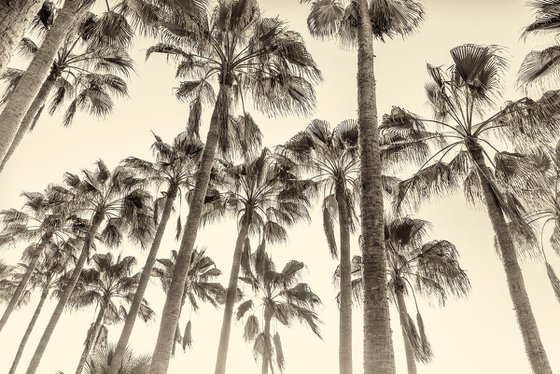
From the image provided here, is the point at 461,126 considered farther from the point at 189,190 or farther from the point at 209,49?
the point at 189,190

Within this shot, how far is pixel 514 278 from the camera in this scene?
28.7 ft

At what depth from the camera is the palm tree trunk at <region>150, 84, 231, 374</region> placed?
8057 mm

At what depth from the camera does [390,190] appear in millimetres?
15523

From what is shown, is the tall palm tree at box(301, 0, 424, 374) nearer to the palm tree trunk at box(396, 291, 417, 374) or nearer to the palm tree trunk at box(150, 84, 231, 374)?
the palm tree trunk at box(150, 84, 231, 374)

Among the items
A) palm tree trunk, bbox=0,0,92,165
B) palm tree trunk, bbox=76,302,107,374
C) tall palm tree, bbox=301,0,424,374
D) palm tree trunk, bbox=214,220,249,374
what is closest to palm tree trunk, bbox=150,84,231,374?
tall palm tree, bbox=301,0,424,374

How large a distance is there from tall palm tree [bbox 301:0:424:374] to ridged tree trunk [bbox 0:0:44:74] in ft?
16.0

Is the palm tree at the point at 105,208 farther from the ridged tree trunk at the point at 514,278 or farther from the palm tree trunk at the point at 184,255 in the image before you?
the ridged tree trunk at the point at 514,278

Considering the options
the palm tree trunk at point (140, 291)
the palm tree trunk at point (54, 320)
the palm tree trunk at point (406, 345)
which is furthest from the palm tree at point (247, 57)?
the palm tree trunk at point (54, 320)

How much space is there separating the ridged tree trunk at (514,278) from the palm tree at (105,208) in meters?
13.5

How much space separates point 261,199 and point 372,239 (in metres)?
11.0

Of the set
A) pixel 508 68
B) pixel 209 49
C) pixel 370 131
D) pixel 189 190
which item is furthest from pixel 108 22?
pixel 508 68

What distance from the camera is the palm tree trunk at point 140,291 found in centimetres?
1343

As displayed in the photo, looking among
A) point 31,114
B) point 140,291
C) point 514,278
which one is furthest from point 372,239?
point 140,291

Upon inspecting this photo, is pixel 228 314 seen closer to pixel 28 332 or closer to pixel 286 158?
pixel 286 158
